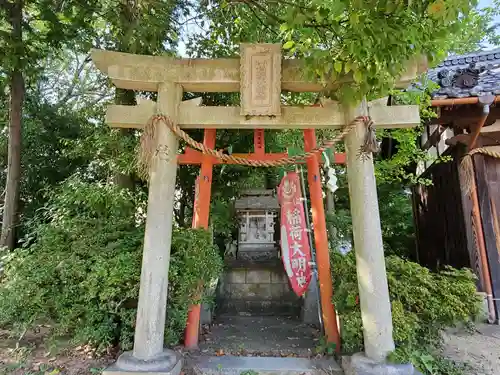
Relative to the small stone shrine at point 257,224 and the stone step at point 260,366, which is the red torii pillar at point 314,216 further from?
the small stone shrine at point 257,224

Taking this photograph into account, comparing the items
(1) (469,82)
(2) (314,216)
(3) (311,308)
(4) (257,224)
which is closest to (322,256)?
(2) (314,216)

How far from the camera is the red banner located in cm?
497

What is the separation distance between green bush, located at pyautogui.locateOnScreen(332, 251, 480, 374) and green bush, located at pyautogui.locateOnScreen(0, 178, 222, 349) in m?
1.67

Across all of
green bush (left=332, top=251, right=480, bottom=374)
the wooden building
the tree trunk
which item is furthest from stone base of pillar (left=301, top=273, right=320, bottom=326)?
the tree trunk

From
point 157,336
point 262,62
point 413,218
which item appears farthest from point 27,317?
point 413,218

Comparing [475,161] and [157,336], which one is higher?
[475,161]

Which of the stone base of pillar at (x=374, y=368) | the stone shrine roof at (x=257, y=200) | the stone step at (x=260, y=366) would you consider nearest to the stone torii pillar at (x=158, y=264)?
the stone step at (x=260, y=366)

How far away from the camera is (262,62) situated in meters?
3.67

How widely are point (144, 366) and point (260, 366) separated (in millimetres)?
1227

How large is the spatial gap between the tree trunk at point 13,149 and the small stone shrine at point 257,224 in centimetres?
423

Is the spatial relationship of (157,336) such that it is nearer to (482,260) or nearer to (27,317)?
(27,317)

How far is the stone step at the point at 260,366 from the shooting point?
345cm

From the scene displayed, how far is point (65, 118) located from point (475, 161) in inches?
371

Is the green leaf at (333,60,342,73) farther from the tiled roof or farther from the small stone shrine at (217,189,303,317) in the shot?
the small stone shrine at (217,189,303,317)
